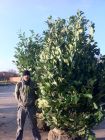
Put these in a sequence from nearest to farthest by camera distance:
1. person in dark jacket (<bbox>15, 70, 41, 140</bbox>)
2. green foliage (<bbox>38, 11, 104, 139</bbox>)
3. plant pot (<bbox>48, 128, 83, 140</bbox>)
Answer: green foliage (<bbox>38, 11, 104, 139</bbox>) < plant pot (<bbox>48, 128, 83, 140</bbox>) < person in dark jacket (<bbox>15, 70, 41, 140</bbox>)

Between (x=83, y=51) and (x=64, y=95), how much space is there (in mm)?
1206

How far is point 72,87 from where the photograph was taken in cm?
884

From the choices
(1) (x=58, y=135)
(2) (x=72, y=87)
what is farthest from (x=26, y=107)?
(2) (x=72, y=87)

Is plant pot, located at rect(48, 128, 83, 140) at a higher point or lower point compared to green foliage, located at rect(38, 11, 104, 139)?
lower

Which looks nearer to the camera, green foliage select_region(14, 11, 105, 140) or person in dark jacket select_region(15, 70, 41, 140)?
green foliage select_region(14, 11, 105, 140)

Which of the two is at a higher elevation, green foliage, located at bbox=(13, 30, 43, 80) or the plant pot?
green foliage, located at bbox=(13, 30, 43, 80)

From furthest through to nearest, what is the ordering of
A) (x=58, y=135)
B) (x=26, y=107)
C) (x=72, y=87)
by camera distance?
(x=26, y=107) < (x=58, y=135) < (x=72, y=87)

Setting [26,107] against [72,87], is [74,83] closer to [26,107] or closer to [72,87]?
[72,87]

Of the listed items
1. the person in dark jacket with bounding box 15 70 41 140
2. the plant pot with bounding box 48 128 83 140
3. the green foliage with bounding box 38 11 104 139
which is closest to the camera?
the green foliage with bounding box 38 11 104 139

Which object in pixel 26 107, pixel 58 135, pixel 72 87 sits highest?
pixel 72 87

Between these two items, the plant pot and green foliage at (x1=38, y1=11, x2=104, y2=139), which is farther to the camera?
the plant pot

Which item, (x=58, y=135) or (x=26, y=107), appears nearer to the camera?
(x=58, y=135)

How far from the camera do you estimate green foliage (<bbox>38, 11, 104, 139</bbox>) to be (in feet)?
29.2

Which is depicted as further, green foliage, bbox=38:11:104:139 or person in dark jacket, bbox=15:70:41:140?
person in dark jacket, bbox=15:70:41:140
